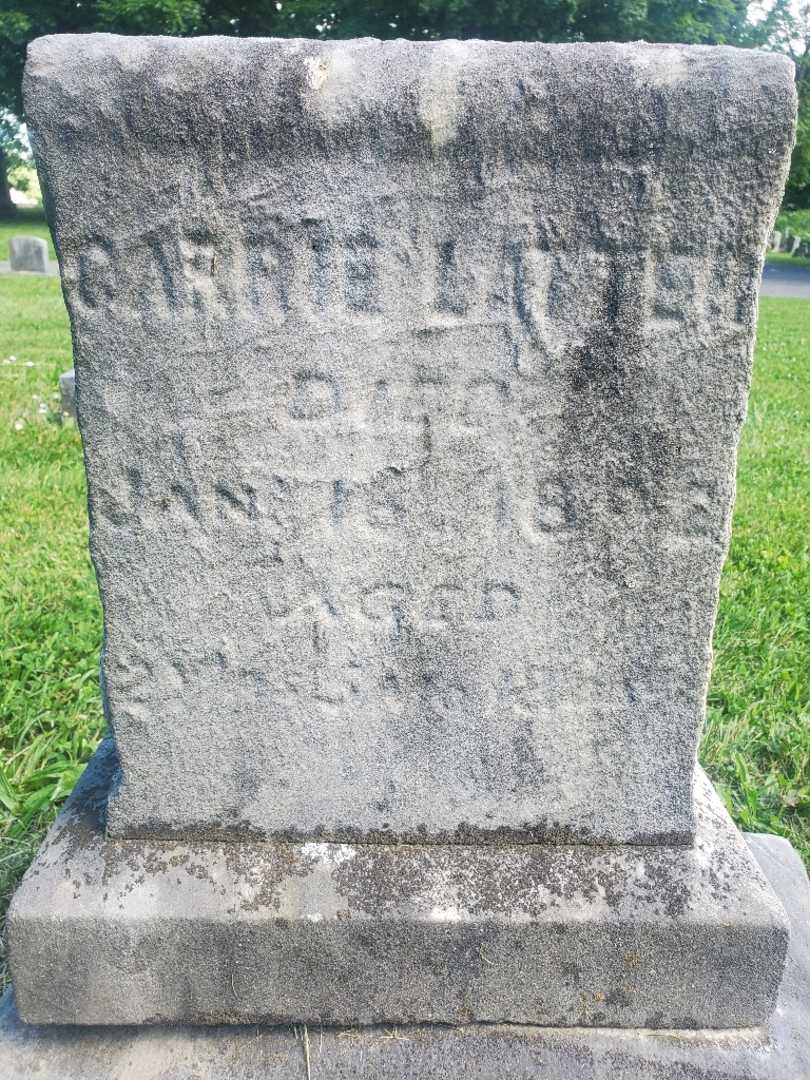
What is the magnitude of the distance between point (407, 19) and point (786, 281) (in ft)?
33.5

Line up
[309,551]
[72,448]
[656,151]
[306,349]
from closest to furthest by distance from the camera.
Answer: [656,151] → [306,349] → [309,551] → [72,448]

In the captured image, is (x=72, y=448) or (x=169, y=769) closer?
(x=169, y=769)

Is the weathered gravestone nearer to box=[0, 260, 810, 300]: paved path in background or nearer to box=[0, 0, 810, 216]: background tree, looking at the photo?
box=[0, 260, 810, 300]: paved path in background

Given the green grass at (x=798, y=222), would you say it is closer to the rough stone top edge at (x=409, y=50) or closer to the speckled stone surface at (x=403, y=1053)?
the rough stone top edge at (x=409, y=50)

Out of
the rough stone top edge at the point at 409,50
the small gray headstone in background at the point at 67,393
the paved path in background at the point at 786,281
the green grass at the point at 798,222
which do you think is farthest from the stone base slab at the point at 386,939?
the green grass at the point at 798,222

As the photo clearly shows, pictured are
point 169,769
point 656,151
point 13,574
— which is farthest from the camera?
point 13,574

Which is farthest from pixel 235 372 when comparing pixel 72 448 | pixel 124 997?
pixel 72 448

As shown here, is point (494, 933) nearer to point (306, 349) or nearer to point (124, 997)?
point (124, 997)

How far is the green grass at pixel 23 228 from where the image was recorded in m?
18.7

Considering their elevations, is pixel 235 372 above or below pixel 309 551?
above

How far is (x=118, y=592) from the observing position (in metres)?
1.44

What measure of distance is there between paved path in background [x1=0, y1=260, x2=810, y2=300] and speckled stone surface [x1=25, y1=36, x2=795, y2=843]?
45.1 feet

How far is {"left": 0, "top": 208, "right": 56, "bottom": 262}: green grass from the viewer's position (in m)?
18.7

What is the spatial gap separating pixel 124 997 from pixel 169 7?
76.5ft
